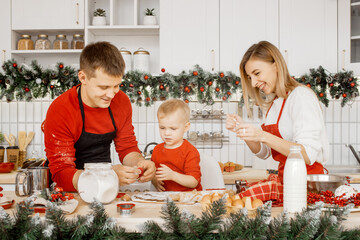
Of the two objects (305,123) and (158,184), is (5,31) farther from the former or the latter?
(305,123)

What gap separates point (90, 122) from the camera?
1815 millimetres

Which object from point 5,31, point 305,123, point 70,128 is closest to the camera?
point 305,123

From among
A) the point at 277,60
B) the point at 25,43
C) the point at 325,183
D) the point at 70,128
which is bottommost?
the point at 325,183

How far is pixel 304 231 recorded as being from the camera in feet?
3.21

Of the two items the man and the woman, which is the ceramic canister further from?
the woman

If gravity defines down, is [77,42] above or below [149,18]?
below

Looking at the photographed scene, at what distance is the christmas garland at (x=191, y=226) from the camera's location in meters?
0.99

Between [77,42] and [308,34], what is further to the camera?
[77,42]

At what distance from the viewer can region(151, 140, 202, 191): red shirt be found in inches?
73.6

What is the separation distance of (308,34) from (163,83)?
1.29m

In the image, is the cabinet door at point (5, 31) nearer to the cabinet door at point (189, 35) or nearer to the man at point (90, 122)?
the cabinet door at point (189, 35)

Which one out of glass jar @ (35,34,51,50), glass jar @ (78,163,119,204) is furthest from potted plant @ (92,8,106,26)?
glass jar @ (78,163,119,204)

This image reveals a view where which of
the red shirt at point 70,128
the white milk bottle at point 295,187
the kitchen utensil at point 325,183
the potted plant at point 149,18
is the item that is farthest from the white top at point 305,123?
the potted plant at point 149,18

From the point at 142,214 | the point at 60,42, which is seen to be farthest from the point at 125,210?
the point at 60,42
